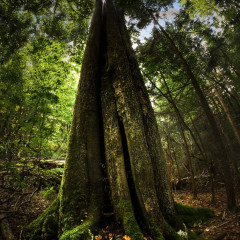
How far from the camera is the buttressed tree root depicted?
8.36ft

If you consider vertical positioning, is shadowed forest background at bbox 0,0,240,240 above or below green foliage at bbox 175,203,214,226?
above

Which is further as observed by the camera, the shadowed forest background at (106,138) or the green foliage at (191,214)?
the green foliage at (191,214)

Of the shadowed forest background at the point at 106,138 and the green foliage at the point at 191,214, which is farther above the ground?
the shadowed forest background at the point at 106,138

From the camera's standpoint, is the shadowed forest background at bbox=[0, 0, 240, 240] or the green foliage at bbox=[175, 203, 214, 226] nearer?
the shadowed forest background at bbox=[0, 0, 240, 240]

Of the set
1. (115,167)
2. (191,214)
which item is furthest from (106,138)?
(191,214)

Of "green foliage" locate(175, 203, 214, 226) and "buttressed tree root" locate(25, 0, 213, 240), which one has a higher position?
"buttressed tree root" locate(25, 0, 213, 240)

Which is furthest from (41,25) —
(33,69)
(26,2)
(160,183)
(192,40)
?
(160,183)

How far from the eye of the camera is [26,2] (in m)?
5.66

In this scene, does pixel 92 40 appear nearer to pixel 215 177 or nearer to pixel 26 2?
pixel 26 2

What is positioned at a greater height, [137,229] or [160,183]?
[160,183]

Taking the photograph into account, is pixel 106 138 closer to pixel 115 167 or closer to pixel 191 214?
pixel 115 167

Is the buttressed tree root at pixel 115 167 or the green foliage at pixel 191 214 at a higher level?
the buttressed tree root at pixel 115 167

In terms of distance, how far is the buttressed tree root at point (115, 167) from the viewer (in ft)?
8.36

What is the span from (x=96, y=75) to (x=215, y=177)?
436 inches
